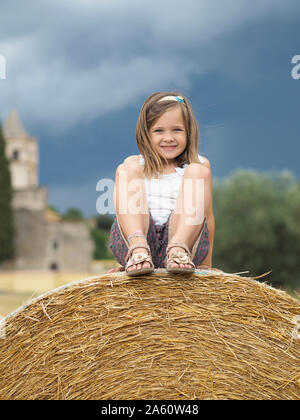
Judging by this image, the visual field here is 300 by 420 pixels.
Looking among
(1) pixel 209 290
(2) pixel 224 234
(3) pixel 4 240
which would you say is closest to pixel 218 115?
(1) pixel 209 290

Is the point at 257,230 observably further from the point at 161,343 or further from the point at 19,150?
the point at 19,150

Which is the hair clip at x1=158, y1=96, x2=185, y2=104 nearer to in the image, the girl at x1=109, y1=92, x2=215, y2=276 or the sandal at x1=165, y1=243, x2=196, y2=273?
the girl at x1=109, y1=92, x2=215, y2=276

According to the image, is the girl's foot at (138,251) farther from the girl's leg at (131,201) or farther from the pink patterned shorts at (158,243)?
the pink patterned shorts at (158,243)

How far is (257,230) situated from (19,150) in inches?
1195

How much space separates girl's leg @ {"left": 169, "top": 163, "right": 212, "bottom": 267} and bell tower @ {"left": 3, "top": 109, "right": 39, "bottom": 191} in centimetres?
4208

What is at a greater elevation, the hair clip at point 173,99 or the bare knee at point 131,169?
the hair clip at point 173,99

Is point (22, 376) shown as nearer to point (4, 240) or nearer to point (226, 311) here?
point (226, 311)

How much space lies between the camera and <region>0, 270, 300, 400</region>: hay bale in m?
2.10

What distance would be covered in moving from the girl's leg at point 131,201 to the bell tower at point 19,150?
41.9m

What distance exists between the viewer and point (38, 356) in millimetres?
2188

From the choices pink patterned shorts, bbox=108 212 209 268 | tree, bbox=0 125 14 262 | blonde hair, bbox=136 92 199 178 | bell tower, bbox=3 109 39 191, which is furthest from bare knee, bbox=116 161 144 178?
bell tower, bbox=3 109 39 191

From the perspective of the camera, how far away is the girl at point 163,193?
7.65 feet

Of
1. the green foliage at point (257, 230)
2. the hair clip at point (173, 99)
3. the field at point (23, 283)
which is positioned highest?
the hair clip at point (173, 99)

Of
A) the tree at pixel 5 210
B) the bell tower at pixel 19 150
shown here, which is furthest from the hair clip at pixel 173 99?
the bell tower at pixel 19 150
